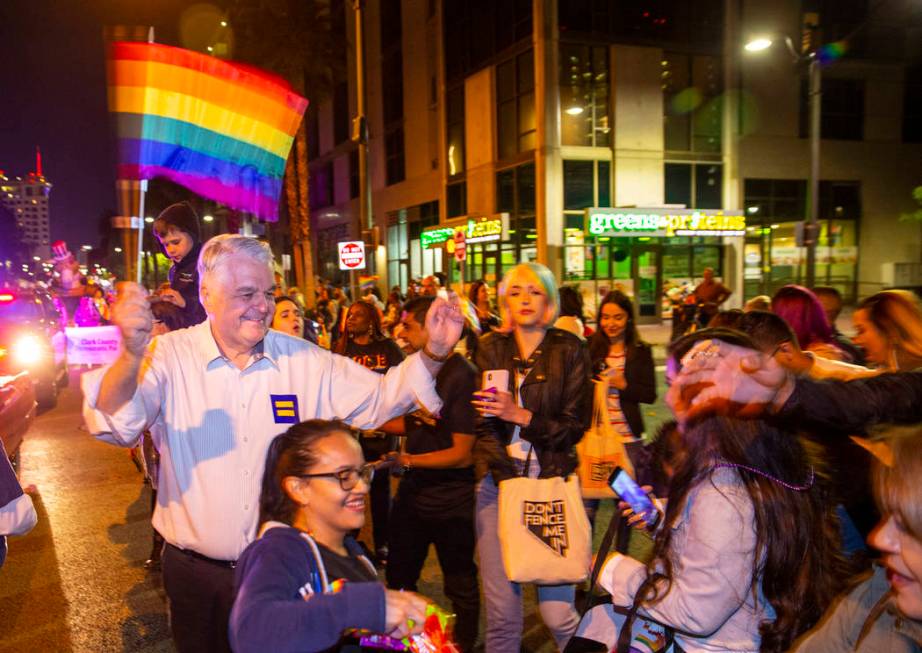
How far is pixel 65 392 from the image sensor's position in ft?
44.6

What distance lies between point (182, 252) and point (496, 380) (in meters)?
2.05

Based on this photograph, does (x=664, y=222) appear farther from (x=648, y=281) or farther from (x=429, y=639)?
(x=429, y=639)

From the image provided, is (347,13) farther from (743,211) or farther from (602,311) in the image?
(602,311)

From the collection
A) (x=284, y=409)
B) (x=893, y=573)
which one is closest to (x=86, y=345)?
(x=284, y=409)

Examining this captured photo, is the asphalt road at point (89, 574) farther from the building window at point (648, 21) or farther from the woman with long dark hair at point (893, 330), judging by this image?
the building window at point (648, 21)

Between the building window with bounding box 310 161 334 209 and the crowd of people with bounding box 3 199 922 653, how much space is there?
4105 cm

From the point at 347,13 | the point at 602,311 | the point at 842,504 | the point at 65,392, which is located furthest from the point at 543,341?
the point at 347,13

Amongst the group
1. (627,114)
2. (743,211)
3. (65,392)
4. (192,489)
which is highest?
(627,114)

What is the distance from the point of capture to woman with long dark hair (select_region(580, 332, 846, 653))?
2.04 meters

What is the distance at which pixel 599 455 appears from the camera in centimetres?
456

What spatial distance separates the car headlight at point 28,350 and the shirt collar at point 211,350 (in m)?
8.49

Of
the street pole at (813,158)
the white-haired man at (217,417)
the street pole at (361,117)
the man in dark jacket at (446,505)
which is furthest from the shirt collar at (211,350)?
the street pole at (813,158)

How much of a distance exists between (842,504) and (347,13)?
137 ft

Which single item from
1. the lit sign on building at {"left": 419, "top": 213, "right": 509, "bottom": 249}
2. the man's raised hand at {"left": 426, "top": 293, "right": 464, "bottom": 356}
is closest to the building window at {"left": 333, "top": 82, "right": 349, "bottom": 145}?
the lit sign on building at {"left": 419, "top": 213, "right": 509, "bottom": 249}
